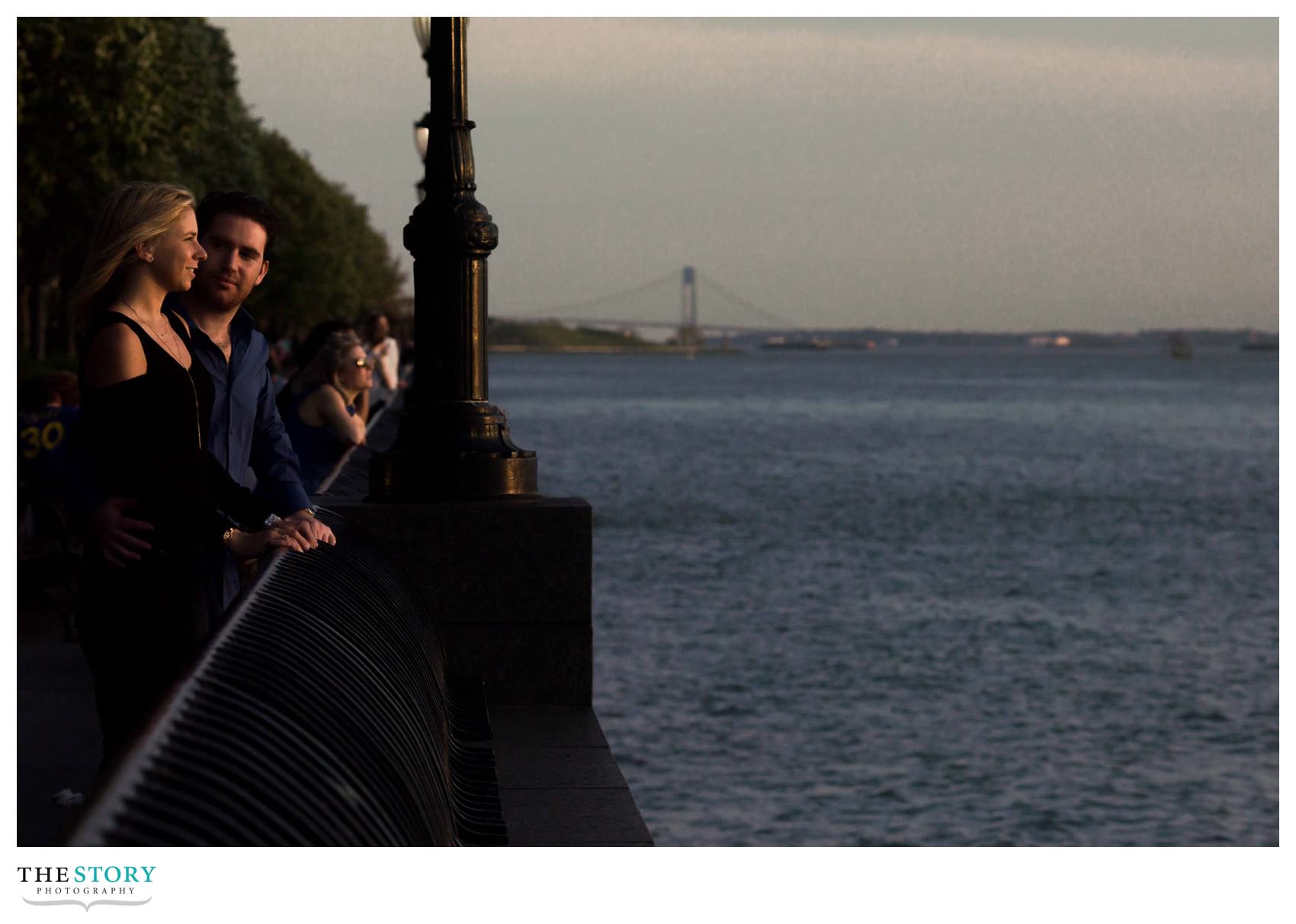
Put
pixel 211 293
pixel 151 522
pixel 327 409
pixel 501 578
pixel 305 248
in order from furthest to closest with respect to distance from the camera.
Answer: pixel 305 248
pixel 327 409
pixel 501 578
pixel 211 293
pixel 151 522

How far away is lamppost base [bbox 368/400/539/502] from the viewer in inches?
265

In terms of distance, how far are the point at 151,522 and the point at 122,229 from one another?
2.02 ft

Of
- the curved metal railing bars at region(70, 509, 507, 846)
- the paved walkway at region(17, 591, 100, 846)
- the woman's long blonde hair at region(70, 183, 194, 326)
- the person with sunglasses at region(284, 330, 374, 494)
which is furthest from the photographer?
the person with sunglasses at region(284, 330, 374, 494)

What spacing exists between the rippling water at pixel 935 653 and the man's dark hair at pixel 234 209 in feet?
38.6

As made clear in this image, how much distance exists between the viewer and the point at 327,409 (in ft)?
27.9

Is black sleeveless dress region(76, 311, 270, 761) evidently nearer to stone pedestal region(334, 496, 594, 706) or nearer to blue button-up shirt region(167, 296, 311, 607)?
blue button-up shirt region(167, 296, 311, 607)

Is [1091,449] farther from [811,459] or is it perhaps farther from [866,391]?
[866,391]

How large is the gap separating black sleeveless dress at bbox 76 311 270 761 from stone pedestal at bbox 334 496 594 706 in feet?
8.10

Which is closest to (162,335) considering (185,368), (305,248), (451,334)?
(185,368)

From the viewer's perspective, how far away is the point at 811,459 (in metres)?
73.2

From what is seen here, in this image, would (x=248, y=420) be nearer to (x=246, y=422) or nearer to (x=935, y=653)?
(x=246, y=422)

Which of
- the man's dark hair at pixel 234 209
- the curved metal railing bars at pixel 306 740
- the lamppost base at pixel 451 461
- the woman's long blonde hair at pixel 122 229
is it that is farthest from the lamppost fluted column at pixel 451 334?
the woman's long blonde hair at pixel 122 229

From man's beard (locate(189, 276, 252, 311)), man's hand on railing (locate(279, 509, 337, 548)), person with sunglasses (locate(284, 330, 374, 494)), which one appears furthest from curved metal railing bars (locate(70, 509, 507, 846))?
person with sunglasses (locate(284, 330, 374, 494))

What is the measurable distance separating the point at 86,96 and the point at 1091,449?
6507 centimetres
